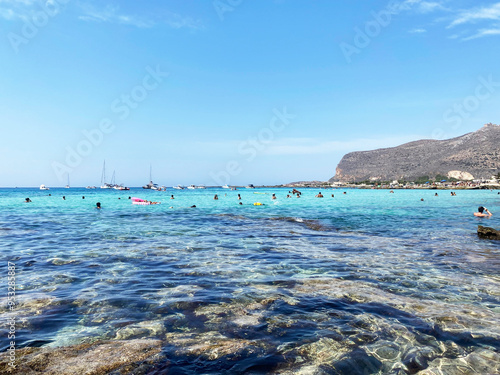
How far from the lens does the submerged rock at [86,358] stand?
464cm

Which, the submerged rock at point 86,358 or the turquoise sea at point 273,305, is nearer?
the submerged rock at point 86,358

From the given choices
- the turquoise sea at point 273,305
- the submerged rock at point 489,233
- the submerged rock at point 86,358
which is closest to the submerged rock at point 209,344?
the turquoise sea at point 273,305

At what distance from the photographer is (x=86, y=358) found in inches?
198

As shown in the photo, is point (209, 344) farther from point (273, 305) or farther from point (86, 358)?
point (273, 305)

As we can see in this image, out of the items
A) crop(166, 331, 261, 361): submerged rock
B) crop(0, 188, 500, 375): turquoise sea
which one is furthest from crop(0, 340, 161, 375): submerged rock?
crop(166, 331, 261, 361): submerged rock

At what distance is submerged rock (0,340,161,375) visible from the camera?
183 inches

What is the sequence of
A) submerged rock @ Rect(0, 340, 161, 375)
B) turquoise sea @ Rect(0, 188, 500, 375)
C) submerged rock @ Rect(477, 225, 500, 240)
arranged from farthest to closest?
submerged rock @ Rect(477, 225, 500, 240), turquoise sea @ Rect(0, 188, 500, 375), submerged rock @ Rect(0, 340, 161, 375)

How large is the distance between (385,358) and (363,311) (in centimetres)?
206

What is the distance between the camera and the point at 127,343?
5613 millimetres

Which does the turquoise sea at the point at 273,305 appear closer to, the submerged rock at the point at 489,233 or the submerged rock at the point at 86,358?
the submerged rock at the point at 86,358

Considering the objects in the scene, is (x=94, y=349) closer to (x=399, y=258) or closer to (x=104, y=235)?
(x=399, y=258)

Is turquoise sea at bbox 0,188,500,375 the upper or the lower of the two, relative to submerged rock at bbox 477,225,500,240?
lower

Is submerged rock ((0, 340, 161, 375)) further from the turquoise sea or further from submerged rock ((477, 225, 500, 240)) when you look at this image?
submerged rock ((477, 225, 500, 240))

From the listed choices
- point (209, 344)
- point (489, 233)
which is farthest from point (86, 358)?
point (489, 233)
